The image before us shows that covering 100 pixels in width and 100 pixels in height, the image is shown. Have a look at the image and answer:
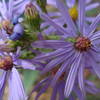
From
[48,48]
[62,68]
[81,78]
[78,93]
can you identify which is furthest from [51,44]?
[78,93]

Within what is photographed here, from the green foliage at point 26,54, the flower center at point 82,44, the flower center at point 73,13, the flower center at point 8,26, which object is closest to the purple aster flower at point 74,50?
the flower center at point 82,44

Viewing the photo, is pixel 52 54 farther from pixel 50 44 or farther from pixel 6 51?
pixel 6 51

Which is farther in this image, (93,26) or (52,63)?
(93,26)

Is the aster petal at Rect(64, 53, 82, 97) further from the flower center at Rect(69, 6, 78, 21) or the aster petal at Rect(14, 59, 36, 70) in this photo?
the flower center at Rect(69, 6, 78, 21)

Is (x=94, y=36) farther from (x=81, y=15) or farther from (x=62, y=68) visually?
(x=62, y=68)

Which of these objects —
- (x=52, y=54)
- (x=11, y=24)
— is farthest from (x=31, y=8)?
(x=52, y=54)

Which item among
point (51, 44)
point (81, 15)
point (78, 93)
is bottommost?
point (78, 93)

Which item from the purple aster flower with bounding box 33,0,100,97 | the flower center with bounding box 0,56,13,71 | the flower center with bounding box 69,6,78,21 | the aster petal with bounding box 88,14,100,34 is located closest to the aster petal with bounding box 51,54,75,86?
the purple aster flower with bounding box 33,0,100,97
